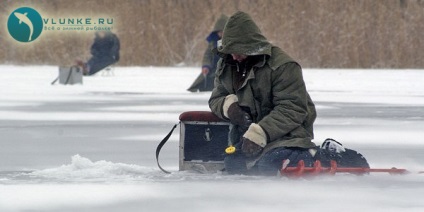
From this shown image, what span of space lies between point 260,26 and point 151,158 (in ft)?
100

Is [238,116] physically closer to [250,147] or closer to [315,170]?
[250,147]

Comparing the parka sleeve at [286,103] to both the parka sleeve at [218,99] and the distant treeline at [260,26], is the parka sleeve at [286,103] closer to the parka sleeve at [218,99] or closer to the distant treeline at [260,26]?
the parka sleeve at [218,99]

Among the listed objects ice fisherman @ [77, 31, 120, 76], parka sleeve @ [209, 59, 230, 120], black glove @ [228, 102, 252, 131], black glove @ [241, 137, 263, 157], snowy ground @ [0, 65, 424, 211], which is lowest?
snowy ground @ [0, 65, 424, 211]

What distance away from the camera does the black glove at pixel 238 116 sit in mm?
6582

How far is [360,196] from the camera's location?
559 centimetres

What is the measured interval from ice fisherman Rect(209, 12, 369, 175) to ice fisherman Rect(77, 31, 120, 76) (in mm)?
23102

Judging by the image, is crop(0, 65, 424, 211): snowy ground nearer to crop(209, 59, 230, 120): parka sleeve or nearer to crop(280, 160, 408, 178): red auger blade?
crop(280, 160, 408, 178): red auger blade

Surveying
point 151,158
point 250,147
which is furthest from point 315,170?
point 151,158

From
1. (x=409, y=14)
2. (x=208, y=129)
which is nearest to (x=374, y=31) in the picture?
(x=409, y=14)

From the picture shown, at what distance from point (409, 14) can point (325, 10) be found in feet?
9.38

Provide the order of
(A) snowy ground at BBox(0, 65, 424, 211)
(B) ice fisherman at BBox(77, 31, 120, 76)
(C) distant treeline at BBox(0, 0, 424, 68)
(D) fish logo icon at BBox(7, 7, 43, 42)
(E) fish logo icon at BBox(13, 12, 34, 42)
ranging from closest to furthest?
(A) snowy ground at BBox(0, 65, 424, 211)
(B) ice fisherman at BBox(77, 31, 120, 76)
(C) distant treeline at BBox(0, 0, 424, 68)
(D) fish logo icon at BBox(7, 7, 43, 42)
(E) fish logo icon at BBox(13, 12, 34, 42)

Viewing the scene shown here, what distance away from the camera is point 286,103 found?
6.52 metres

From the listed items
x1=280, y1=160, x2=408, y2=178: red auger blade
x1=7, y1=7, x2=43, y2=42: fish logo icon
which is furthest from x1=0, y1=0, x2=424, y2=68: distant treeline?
x1=280, y1=160, x2=408, y2=178: red auger blade

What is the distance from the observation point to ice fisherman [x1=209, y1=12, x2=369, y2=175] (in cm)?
652
